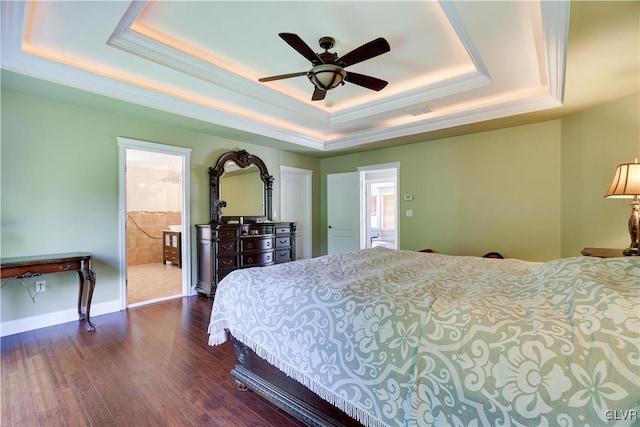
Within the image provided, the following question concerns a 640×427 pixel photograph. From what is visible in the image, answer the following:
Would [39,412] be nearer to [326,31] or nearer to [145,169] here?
[326,31]

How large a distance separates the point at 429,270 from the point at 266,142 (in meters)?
3.89

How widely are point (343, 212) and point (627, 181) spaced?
14.5ft

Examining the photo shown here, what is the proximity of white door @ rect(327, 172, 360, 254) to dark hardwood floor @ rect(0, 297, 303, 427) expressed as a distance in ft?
12.0

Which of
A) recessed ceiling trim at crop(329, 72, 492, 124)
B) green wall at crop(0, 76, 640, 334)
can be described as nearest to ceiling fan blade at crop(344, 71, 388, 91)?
recessed ceiling trim at crop(329, 72, 492, 124)

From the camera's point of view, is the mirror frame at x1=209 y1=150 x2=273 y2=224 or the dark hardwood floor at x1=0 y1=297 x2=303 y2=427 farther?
the mirror frame at x1=209 y1=150 x2=273 y2=224

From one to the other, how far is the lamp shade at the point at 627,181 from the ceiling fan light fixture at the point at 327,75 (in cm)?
256

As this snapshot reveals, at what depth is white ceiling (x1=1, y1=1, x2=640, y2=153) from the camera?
2176 mm

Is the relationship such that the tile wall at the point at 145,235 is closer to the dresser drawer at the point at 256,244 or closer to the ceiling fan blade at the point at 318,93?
the dresser drawer at the point at 256,244

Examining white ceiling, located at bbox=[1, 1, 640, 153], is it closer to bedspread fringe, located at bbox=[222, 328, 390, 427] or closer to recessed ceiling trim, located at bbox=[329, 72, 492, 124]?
recessed ceiling trim, located at bbox=[329, 72, 492, 124]

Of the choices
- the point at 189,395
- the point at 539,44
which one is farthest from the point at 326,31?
the point at 189,395

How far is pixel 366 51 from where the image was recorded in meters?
2.27

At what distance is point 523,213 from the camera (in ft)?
13.6

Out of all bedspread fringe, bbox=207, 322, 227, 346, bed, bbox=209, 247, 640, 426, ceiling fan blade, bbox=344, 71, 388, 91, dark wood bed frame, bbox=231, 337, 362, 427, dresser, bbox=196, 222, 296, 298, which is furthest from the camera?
dresser, bbox=196, 222, 296, 298

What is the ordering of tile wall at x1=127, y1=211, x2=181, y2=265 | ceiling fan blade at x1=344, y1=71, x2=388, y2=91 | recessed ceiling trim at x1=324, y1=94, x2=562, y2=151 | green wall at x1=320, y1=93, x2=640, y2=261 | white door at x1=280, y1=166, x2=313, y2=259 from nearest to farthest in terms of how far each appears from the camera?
ceiling fan blade at x1=344, y1=71, x2=388, y2=91 → green wall at x1=320, y1=93, x2=640, y2=261 → recessed ceiling trim at x1=324, y1=94, x2=562, y2=151 → white door at x1=280, y1=166, x2=313, y2=259 → tile wall at x1=127, y1=211, x2=181, y2=265
